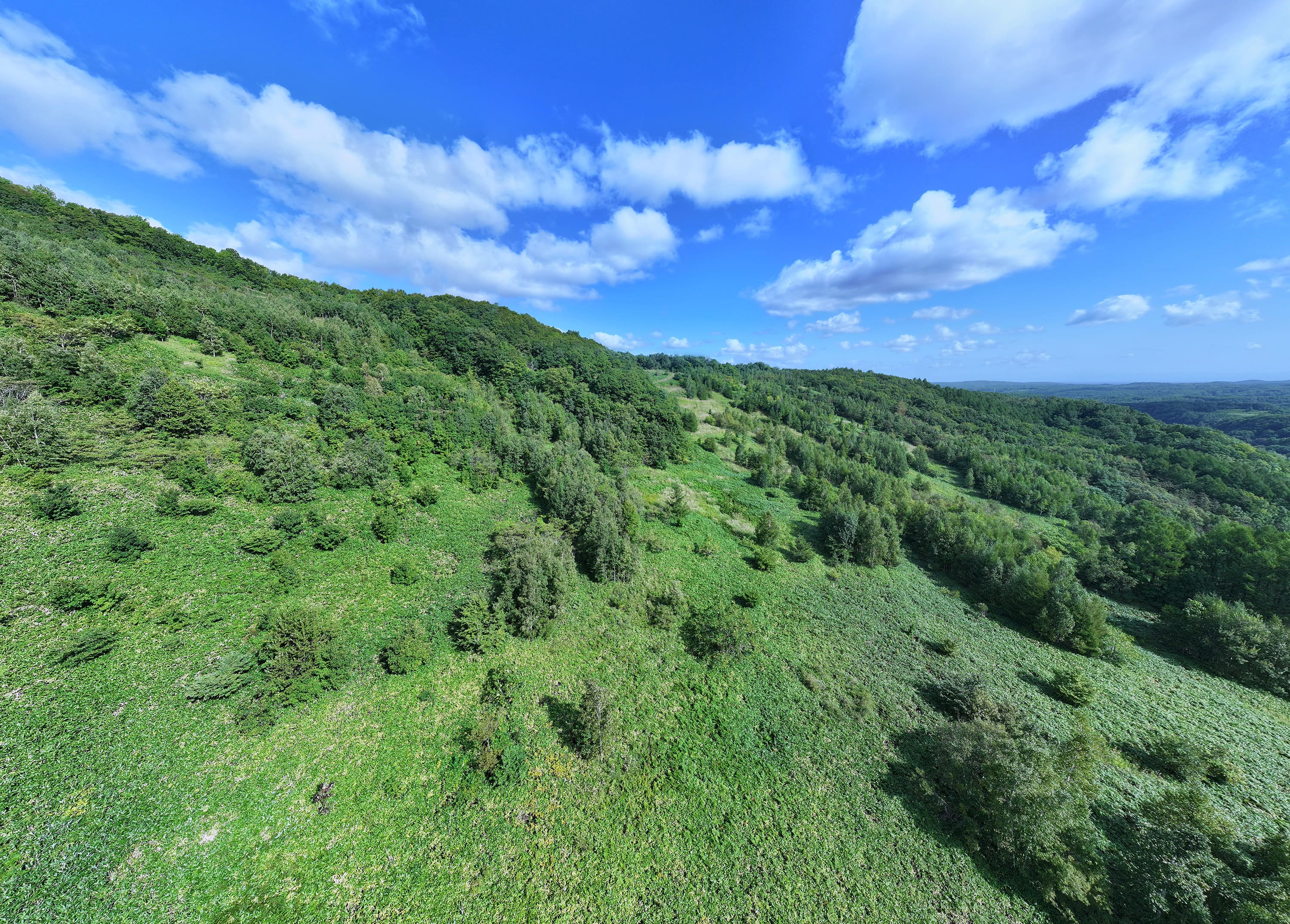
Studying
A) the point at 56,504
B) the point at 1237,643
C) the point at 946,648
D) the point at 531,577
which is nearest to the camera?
the point at 56,504

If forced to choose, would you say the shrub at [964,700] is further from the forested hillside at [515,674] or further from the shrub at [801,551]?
the shrub at [801,551]

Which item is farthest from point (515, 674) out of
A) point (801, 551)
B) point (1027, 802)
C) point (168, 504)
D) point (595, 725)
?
point (801, 551)

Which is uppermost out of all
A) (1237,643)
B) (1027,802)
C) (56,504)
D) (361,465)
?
(361,465)

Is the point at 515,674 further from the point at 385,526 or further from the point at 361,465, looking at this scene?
the point at 361,465

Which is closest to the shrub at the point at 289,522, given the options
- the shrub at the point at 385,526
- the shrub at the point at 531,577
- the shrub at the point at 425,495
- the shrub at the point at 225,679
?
the shrub at the point at 385,526

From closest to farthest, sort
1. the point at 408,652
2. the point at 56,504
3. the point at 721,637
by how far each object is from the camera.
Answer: the point at 56,504
the point at 408,652
the point at 721,637

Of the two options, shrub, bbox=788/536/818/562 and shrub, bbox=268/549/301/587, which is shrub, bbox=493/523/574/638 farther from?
shrub, bbox=788/536/818/562

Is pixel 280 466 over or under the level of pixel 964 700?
over

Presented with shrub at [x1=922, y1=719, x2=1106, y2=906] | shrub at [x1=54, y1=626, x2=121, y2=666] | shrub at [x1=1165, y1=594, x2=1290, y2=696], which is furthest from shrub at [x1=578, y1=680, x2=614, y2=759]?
shrub at [x1=1165, y1=594, x2=1290, y2=696]
